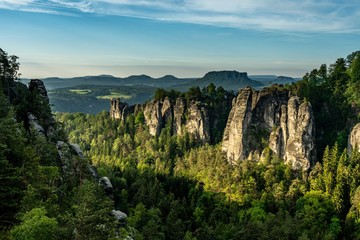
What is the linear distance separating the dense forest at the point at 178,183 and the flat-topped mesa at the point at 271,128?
3736 millimetres

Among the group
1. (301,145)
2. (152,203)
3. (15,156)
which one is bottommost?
(152,203)

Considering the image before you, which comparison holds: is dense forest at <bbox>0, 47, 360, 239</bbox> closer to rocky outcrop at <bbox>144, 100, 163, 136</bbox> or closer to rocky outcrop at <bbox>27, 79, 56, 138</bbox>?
rocky outcrop at <bbox>27, 79, 56, 138</bbox>

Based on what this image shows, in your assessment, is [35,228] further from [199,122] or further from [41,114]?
[199,122]

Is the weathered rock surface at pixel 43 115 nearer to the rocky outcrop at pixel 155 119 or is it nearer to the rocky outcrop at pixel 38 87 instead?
the rocky outcrop at pixel 38 87

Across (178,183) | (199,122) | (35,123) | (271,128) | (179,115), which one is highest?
(35,123)

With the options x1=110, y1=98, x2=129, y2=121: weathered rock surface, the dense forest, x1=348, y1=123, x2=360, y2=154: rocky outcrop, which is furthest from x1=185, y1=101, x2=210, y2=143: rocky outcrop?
x1=348, y1=123, x2=360, y2=154: rocky outcrop

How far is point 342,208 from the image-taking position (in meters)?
81.7

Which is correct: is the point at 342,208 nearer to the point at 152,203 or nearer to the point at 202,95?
the point at 152,203

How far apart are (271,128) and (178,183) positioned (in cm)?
3390

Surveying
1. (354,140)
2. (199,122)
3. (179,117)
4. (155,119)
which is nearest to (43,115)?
(354,140)

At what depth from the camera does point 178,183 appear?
11425 cm

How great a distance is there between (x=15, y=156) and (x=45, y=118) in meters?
28.9

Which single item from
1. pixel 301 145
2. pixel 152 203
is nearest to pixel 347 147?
pixel 301 145

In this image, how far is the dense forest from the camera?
29.3m
